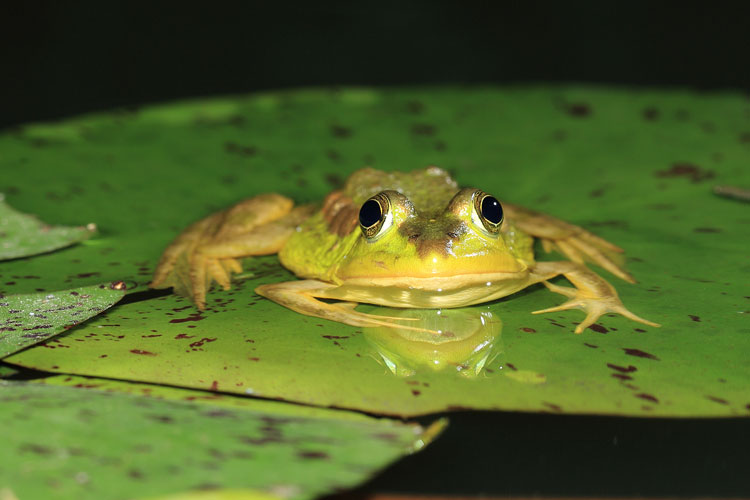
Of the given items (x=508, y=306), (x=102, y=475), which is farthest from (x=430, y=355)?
(x=102, y=475)

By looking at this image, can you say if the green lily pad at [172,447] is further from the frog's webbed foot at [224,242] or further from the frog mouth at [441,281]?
the frog's webbed foot at [224,242]

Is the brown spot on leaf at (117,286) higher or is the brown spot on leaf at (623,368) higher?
the brown spot on leaf at (117,286)

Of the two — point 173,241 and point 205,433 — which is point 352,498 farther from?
point 173,241

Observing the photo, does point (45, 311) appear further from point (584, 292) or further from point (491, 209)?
point (584, 292)

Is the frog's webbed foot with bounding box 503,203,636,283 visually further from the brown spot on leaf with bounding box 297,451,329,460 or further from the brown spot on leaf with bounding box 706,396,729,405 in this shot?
the brown spot on leaf with bounding box 297,451,329,460

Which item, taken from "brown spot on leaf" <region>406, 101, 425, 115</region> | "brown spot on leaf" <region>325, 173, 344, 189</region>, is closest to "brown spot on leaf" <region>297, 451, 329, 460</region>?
"brown spot on leaf" <region>325, 173, 344, 189</region>

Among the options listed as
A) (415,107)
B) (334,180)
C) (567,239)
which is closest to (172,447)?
(567,239)

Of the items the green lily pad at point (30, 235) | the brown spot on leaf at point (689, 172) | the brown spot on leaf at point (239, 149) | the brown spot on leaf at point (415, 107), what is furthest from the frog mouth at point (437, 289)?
the brown spot on leaf at point (415, 107)
